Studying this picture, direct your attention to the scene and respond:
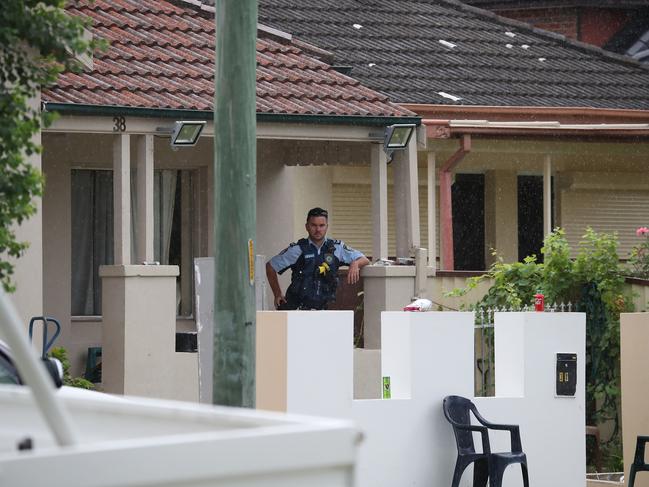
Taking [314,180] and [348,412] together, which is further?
[314,180]

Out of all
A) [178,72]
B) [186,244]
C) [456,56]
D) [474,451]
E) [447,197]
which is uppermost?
[456,56]

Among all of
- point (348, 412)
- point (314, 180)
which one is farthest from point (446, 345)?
point (314, 180)

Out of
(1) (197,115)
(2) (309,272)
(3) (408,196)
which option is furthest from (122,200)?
(3) (408,196)

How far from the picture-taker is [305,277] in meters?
14.2

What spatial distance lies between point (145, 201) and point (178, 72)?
5.60ft

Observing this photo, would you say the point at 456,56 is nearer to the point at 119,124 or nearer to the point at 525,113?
the point at 525,113

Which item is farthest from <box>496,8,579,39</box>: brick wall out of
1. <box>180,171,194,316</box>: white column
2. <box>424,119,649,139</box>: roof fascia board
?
<box>180,171,194,316</box>: white column

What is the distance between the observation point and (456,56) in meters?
21.5

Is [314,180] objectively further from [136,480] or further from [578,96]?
[136,480]

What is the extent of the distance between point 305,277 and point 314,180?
4788mm

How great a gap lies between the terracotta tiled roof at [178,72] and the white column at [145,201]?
0.44m

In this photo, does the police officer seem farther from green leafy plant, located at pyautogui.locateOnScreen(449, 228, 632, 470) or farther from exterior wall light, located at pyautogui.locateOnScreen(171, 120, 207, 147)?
green leafy plant, located at pyautogui.locateOnScreen(449, 228, 632, 470)

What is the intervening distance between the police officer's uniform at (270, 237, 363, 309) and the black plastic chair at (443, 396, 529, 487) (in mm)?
2453

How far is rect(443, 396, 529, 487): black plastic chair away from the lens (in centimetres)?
1166
